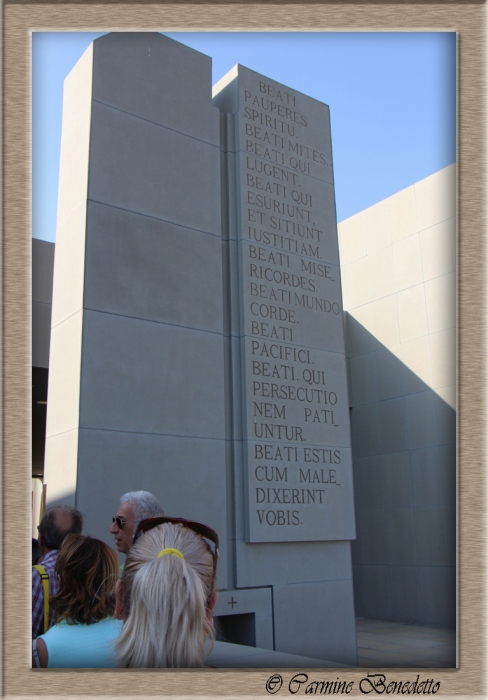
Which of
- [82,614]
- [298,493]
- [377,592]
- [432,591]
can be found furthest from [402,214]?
[82,614]

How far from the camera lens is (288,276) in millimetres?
8516

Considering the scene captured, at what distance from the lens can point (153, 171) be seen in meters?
7.49

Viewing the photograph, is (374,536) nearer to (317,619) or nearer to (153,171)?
(317,619)

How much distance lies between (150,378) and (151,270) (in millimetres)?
1163

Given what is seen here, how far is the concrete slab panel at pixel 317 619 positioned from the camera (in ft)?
24.6

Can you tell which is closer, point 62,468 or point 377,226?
point 62,468

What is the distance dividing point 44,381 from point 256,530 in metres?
3.83

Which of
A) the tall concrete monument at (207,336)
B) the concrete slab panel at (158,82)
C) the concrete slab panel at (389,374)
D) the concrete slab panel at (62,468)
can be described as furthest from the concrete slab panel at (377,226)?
the concrete slab panel at (62,468)

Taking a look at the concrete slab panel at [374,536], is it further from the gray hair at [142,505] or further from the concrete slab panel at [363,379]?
the gray hair at [142,505]

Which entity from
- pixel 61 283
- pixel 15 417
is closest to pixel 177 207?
pixel 61 283

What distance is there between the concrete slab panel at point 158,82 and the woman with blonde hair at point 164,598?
6.26 metres

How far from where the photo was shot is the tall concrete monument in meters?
6.74

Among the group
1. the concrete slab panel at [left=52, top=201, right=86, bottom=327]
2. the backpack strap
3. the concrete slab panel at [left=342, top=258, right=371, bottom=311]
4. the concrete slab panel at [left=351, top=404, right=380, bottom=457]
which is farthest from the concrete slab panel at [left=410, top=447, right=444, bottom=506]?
the backpack strap

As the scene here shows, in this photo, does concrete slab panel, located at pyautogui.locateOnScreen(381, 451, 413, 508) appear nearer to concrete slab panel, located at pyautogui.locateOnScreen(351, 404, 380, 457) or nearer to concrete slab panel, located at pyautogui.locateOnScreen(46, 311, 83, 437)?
concrete slab panel, located at pyautogui.locateOnScreen(351, 404, 380, 457)
